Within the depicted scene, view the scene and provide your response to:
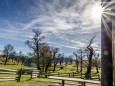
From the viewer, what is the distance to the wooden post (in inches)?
68.7

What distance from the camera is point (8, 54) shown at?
4274 inches

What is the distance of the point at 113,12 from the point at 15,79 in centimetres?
2086

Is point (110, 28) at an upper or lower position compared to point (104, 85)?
upper

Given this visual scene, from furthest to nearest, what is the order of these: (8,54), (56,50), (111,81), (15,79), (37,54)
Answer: (8,54) < (56,50) < (37,54) < (15,79) < (111,81)

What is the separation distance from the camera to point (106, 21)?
178cm

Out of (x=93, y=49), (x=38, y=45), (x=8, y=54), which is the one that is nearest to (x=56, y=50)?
(x=38, y=45)

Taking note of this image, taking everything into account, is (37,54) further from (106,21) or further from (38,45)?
(106,21)

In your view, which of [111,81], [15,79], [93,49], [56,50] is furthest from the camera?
[56,50]

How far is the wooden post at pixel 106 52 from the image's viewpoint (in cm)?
175

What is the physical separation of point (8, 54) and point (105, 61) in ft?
363

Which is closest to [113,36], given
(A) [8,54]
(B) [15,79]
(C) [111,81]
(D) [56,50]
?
(C) [111,81]

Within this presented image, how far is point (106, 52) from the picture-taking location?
1763mm

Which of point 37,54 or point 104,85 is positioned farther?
point 37,54

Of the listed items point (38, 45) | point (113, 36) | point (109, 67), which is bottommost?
point (109, 67)
